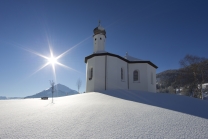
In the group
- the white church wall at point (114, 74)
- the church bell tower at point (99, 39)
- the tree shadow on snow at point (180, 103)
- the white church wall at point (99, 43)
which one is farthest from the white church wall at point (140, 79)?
the tree shadow on snow at point (180, 103)

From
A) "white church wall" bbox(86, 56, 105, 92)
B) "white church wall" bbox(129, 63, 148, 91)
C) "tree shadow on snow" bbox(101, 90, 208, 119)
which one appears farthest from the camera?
"white church wall" bbox(129, 63, 148, 91)

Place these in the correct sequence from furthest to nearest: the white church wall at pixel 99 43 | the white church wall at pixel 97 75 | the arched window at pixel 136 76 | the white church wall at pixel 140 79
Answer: the white church wall at pixel 99 43 → the arched window at pixel 136 76 → the white church wall at pixel 140 79 → the white church wall at pixel 97 75

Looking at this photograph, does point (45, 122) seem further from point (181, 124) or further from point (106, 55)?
point (106, 55)

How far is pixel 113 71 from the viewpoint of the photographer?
17812 millimetres

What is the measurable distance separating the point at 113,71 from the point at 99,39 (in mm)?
6198

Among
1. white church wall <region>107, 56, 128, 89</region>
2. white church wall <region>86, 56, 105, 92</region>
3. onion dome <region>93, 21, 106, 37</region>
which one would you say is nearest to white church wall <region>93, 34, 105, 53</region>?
onion dome <region>93, 21, 106, 37</region>

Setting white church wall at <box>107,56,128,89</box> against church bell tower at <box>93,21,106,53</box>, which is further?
church bell tower at <box>93,21,106,53</box>

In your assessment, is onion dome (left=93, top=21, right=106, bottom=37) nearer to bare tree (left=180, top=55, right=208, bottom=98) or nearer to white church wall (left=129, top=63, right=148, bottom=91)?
white church wall (left=129, top=63, right=148, bottom=91)

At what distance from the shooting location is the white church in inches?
684

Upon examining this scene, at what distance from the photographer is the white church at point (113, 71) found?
57.0 ft

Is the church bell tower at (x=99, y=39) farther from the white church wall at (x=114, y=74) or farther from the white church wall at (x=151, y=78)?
the white church wall at (x=151, y=78)

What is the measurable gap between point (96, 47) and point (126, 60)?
4974mm

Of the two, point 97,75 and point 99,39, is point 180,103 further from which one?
→ point 99,39

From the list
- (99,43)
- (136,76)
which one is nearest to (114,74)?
(136,76)
